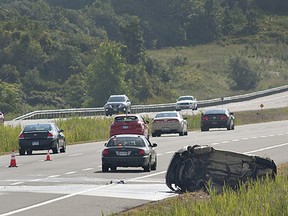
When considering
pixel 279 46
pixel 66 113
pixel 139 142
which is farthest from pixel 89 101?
pixel 139 142

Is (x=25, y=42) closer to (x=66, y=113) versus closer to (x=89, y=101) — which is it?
(x=89, y=101)

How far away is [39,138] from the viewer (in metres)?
45.8

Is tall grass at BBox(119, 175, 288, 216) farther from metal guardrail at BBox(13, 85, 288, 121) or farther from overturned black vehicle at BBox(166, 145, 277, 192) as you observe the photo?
metal guardrail at BBox(13, 85, 288, 121)

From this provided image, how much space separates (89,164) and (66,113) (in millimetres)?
48139

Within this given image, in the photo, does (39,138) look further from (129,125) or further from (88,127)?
(88,127)

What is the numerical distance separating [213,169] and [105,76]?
82.2 meters

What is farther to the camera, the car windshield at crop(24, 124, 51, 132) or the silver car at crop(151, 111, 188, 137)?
the silver car at crop(151, 111, 188, 137)

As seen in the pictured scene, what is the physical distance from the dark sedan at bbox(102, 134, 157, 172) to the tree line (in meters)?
59.6

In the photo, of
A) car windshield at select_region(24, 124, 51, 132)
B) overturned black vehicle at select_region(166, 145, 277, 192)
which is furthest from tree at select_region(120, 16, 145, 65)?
overturned black vehicle at select_region(166, 145, 277, 192)

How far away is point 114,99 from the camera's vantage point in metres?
85.1

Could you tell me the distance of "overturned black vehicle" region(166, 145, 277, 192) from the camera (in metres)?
23.9

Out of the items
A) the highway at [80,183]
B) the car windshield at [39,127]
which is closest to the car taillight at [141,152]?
the highway at [80,183]

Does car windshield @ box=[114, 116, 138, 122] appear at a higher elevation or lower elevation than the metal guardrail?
higher

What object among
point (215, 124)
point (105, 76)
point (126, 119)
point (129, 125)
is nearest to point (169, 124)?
point (126, 119)
